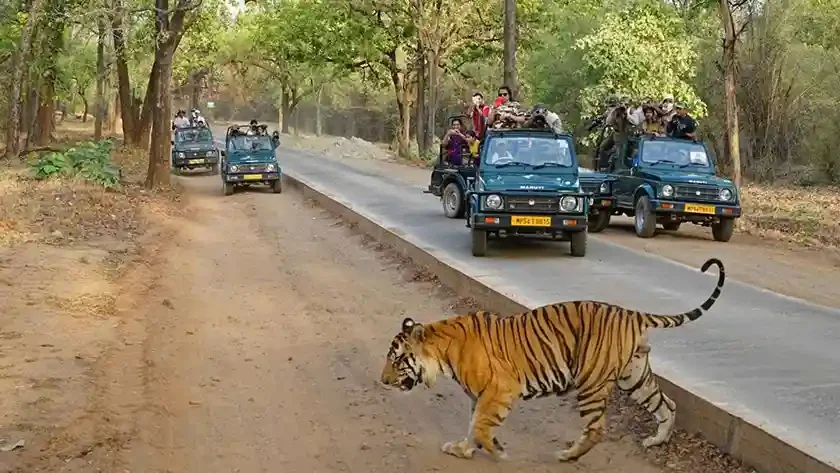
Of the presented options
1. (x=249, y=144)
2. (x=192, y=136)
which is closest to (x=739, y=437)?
(x=249, y=144)

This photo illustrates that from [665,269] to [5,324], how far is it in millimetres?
8520

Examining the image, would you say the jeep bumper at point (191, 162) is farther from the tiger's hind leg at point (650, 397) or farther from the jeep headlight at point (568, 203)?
the tiger's hind leg at point (650, 397)

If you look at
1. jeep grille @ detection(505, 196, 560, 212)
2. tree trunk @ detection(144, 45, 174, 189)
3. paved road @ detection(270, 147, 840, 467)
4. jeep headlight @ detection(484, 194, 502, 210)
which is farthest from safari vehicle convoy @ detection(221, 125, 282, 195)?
jeep grille @ detection(505, 196, 560, 212)

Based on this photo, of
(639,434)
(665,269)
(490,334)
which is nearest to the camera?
(490,334)

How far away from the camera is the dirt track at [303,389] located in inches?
257

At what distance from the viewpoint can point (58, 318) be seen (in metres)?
10.3

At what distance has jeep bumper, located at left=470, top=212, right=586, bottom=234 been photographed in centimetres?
1431

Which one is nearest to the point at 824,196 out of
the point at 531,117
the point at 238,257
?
the point at 531,117

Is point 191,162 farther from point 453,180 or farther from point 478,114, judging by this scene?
point 478,114

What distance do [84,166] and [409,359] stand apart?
2075 centimetres

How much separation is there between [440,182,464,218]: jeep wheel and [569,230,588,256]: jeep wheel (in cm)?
492

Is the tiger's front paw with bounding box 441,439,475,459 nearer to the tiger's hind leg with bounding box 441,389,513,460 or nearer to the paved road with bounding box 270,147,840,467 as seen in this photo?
the tiger's hind leg with bounding box 441,389,513,460

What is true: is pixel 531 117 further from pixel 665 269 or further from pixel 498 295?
pixel 498 295

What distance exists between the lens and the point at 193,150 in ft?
113
